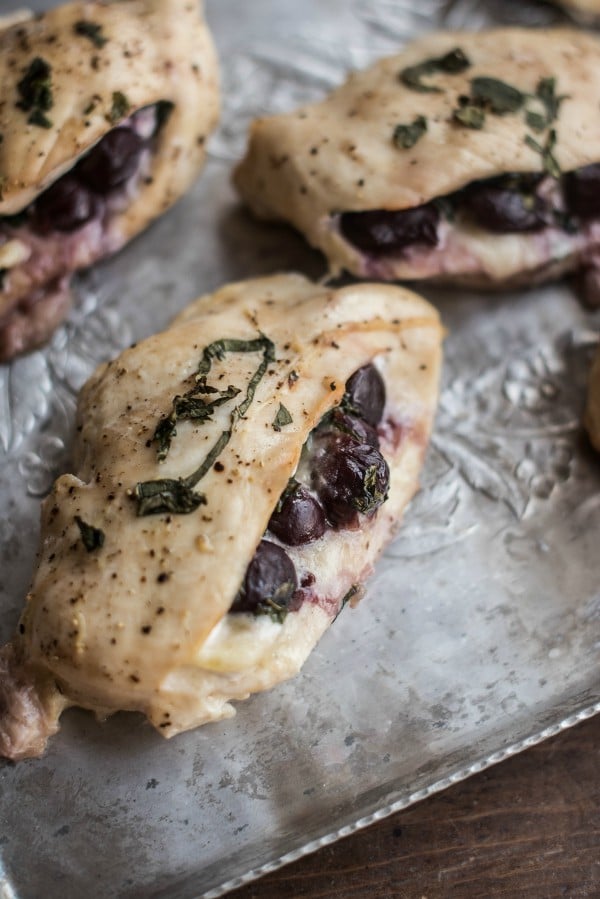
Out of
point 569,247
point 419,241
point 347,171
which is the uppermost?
point 347,171

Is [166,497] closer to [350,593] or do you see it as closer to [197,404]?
[197,404]

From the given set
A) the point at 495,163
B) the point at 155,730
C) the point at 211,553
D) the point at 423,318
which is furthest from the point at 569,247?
the point at 155,730

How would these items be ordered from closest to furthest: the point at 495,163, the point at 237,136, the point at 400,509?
the point at 400,509
the point at 495,163
the point at 237,136

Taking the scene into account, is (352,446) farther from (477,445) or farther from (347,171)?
(347,171)

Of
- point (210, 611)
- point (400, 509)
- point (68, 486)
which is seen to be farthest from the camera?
point (400, 509)

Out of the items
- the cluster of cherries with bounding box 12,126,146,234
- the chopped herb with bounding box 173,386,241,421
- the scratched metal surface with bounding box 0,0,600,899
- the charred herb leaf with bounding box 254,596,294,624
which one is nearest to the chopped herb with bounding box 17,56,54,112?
the cluster of cherries with bounding box 12,126,146,234

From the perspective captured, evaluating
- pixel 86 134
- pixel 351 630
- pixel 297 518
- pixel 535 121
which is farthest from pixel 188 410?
pixel 535 121

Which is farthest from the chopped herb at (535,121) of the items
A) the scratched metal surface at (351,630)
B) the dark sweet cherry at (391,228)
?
the scratched metal surface at (351,630)
